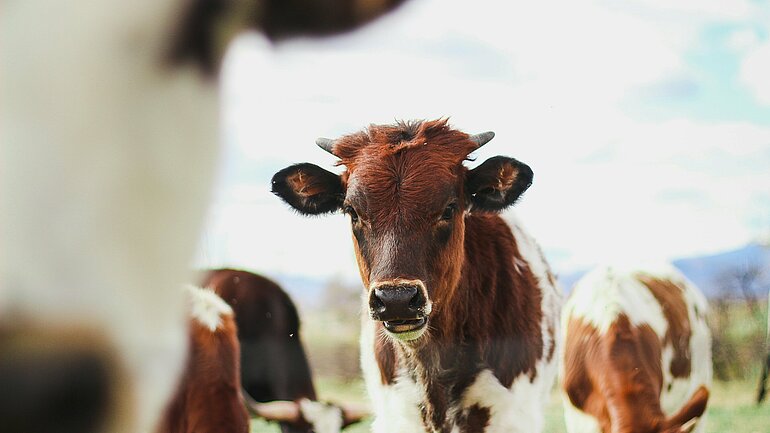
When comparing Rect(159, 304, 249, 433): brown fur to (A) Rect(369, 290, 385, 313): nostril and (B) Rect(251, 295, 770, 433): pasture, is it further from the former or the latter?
(A) Rect(369, 290, 385, 313): nostril

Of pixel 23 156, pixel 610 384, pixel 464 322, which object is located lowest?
pixel 610 384

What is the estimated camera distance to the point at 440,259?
1.25m

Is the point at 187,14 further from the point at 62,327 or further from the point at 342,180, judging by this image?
the point at 342,180

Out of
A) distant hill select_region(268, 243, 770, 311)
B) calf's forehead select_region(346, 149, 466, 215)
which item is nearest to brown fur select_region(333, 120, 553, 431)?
calf's forehead select_region(346, 149, 466, 215)

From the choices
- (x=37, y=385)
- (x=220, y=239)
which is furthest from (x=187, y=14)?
(x=220, y=239)

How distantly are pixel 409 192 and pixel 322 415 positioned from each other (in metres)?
0.76

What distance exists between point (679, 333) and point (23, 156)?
5.68 feet

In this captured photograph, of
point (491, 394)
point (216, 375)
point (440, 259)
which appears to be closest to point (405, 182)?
point (440, 259)

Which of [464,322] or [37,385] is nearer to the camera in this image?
[37,385]

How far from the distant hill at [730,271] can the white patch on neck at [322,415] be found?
0.59 metres

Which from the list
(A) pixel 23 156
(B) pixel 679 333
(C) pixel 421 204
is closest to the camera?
(A) pixel 23 156

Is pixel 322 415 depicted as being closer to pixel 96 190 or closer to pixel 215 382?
pixel 215 382

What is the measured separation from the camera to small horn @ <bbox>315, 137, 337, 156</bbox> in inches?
47.1

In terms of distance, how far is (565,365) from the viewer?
1741mm
